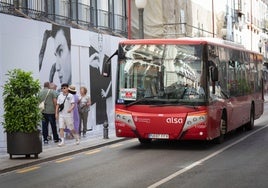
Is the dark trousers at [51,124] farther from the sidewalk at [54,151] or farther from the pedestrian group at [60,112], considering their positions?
the sidewalk at [54,151]

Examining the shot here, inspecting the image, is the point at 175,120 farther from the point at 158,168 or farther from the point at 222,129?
the point at 158,168

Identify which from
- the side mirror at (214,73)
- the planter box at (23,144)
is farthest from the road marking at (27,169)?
the side mirror at (214,73)

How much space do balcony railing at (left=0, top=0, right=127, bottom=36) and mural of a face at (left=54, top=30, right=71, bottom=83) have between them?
2.77 ft

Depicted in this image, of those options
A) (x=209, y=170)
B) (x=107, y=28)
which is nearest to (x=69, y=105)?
(x=209, y=170)

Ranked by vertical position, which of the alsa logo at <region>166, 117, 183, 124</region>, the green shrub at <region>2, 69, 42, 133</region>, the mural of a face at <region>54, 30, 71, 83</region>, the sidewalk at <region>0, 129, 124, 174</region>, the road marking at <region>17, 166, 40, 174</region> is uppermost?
the mural of a face at <region>54, 30, 71, 83</region>

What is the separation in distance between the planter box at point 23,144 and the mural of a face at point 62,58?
7.34 m

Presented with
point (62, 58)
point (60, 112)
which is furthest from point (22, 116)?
point (62, 58)

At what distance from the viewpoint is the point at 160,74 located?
616 inches

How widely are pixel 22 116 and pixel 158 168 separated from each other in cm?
378

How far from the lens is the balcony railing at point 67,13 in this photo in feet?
65.6

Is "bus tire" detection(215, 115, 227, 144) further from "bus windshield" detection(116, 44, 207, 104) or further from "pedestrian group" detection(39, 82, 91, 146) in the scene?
"pedestrian group" detection(39, 82, 91, 146)

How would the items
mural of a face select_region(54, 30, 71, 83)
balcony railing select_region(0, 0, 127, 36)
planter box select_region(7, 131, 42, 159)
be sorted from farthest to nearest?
mural of a face select_region(54, 30, 71, 83) → balcony railing select_region(0, 0, 127, 36) → planter box select_region(7, 131, 42, 159)

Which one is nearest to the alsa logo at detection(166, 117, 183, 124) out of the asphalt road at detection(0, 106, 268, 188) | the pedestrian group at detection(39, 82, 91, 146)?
the asphalt road at detection(0, 106, 268, 188)

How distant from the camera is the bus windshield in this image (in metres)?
15.5
